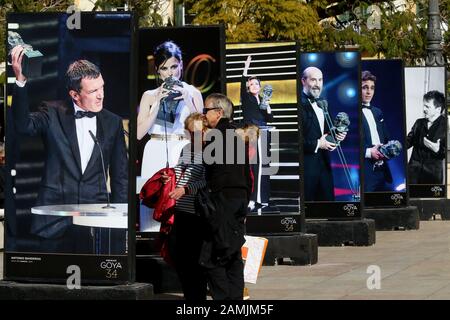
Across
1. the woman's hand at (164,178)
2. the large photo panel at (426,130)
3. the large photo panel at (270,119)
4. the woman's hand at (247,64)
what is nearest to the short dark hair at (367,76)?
the large photo panel at (426,130)

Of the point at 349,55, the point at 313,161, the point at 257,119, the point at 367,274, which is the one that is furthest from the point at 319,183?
the point at 367,274

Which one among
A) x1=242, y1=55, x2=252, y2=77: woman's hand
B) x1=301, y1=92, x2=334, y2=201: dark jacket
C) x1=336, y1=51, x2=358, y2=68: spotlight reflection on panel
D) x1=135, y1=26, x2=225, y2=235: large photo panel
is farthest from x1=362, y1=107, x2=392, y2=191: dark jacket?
x1=135, y1=26, x2=225, y2=235: large photo panel

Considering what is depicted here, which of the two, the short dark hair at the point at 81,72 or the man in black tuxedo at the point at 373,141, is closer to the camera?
the short dark hair at the point at 81,72

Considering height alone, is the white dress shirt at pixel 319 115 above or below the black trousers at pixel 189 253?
above

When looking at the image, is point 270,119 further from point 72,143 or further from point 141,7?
point 141,7

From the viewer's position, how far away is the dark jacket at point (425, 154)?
71.9ft

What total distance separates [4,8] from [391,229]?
12.8 metres

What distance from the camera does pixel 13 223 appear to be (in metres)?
11.5

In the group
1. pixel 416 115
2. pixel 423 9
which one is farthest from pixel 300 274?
pixel 423 9

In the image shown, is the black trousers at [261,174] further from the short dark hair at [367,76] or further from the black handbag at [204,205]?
the short dark hair at [367,76]

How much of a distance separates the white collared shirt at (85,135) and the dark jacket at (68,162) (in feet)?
0.10

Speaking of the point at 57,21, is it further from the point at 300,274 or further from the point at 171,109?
the point at 300,274
